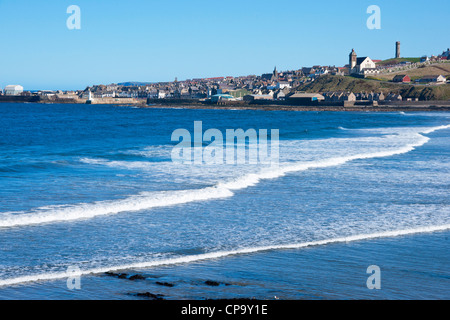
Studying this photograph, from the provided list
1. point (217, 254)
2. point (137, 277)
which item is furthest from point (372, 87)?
point (137, 277)

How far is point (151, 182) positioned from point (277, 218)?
21.2 ft

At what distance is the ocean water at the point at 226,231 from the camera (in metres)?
8.09

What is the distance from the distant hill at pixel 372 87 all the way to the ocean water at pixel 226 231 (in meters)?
119

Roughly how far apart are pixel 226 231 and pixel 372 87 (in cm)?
14735

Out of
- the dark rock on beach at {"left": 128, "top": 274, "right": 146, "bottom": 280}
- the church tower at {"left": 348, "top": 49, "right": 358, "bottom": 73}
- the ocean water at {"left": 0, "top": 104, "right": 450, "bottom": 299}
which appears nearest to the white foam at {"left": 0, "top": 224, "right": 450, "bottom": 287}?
the ocean water at {"left": 0, "top": 104, "right": 450, "bottom": 299}

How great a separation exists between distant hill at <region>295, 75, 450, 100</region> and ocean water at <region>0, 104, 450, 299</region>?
119 m

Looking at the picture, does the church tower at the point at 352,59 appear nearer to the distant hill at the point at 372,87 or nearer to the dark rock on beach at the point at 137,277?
the distant hill at the point at 372,87

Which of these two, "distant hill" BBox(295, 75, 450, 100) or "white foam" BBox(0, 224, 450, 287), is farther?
"distant hill" BBox(295, 75, 450, 100)

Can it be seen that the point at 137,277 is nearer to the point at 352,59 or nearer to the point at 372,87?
the point at 372,87

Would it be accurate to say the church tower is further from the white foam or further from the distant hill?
the white foam

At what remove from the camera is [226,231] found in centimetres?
1148

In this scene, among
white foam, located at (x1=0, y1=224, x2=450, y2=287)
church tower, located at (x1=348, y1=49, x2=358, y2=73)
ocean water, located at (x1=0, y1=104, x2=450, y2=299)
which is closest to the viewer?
ocean water, located at (x1=0, y1=104, x2=450, y2=299)

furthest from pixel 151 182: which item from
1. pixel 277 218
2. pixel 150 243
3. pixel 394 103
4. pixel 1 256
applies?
pixel 394 103

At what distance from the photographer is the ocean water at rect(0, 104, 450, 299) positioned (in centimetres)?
809
